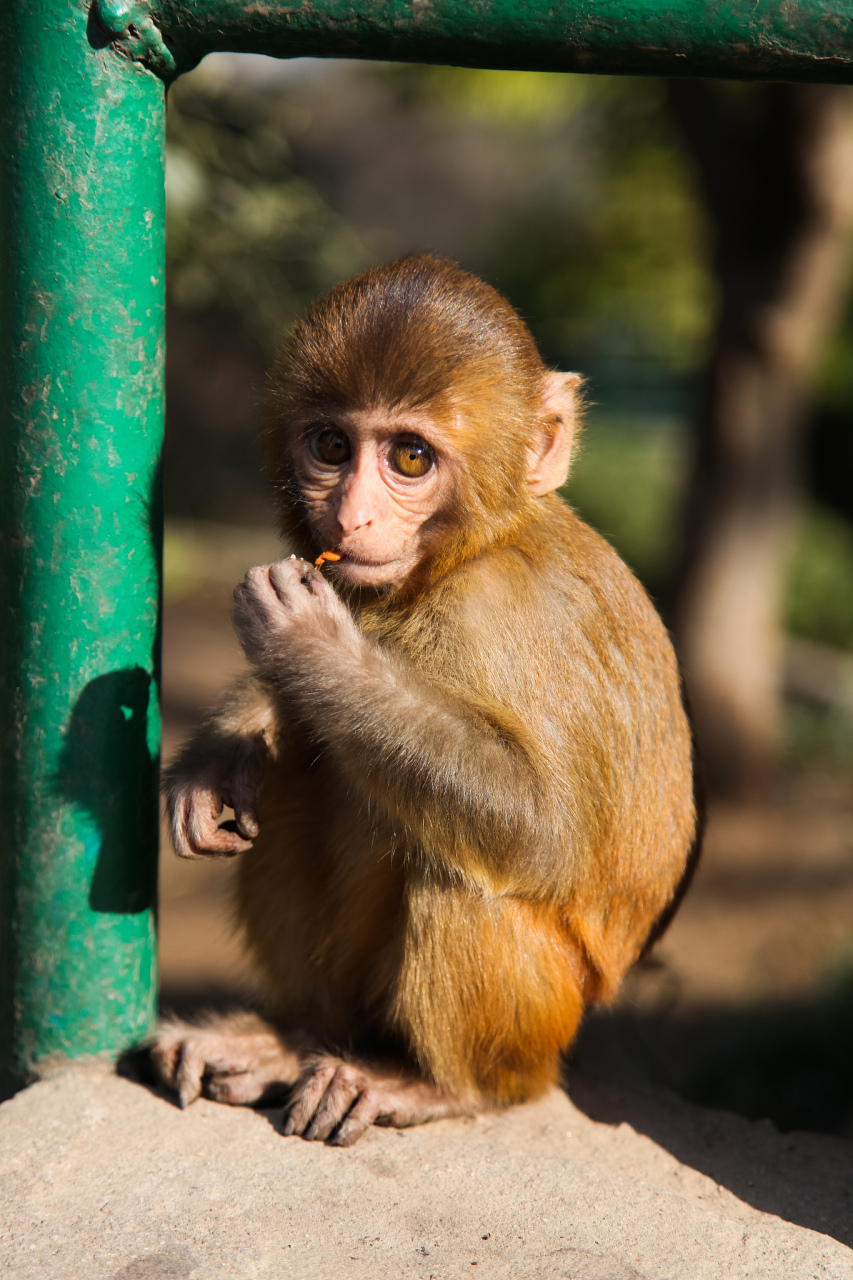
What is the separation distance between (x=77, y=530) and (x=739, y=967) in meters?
5.04

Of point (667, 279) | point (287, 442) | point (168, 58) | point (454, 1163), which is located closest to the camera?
point (168, 58)

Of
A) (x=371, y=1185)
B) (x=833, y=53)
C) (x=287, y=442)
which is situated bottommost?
(x=371, y=1185)

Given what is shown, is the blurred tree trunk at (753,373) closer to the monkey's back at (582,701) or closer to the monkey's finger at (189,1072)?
the monkey's back at (582,701)

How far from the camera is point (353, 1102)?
2680 mm

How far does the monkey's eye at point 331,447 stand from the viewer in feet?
8.84

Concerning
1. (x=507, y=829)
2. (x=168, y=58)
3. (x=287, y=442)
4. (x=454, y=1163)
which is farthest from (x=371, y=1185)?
(x=168, y=58)

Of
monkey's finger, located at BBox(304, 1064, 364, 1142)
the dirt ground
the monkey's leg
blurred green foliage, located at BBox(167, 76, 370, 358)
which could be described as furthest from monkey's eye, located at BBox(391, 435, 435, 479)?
blurred green foliage, located at BBox(167, 76, 370, 358)

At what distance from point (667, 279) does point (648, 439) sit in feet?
17.0

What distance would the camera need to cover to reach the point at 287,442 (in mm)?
2805

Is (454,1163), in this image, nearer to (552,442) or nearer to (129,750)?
(129,750)

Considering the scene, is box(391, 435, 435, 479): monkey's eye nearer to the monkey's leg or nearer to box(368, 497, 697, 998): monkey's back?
box(368, 497, 697, 998): monkey's back

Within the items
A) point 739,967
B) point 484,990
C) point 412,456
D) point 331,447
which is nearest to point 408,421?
point 412,456

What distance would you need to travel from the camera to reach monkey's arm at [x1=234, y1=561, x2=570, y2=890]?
8.07ft

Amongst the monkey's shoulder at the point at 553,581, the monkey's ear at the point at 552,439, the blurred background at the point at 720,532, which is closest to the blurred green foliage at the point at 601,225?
the blurred background at the point at 720,532
